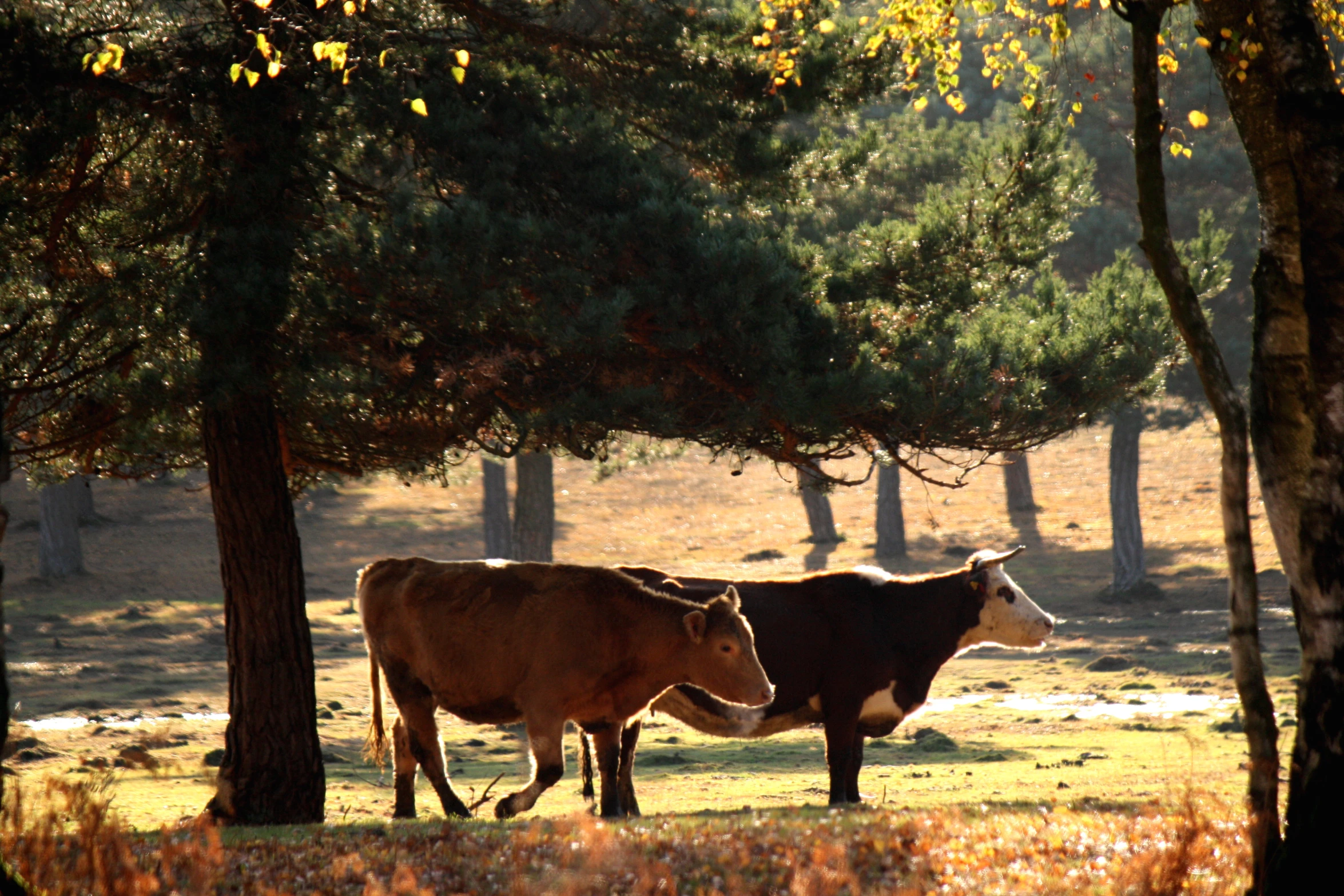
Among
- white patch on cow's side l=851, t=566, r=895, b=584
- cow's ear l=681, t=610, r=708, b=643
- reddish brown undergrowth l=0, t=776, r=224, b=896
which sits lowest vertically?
reddish brown undergrowth l=0, t=776, r=224, b=896

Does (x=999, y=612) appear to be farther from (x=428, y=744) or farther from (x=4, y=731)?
(x=4, y=731)

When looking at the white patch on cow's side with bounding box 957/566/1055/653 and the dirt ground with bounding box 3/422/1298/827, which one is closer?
the white patch on cow's side with bounding box 957/566/1055/653

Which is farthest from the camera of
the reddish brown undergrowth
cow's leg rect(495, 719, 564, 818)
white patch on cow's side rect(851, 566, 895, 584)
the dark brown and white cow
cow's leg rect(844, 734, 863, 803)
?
white patch on cow's side rect(851, 566, 895, 584)

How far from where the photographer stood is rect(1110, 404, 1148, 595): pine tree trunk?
30078mm

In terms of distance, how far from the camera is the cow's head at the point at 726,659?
10070 millimetres

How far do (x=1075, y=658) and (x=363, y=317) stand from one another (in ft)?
56.5

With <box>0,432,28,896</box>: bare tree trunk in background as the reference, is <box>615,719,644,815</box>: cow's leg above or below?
below

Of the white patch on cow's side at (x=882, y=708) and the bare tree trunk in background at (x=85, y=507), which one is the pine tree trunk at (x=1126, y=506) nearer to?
the white patch on cow's side at (x=882, y=708)

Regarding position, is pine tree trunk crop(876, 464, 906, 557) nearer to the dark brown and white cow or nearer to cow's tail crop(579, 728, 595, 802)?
the dark brown and white cow

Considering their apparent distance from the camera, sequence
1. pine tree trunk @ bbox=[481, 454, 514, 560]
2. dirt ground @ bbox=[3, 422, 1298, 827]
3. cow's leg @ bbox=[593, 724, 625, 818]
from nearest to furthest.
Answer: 1. cow's leg @ bbox=[593, 724, 625, 818]
2. dirt ground @ bbox=[3, 422, 1298, 827]
3. pine tree trunk @ bbox=[481, 454, 514, 560]

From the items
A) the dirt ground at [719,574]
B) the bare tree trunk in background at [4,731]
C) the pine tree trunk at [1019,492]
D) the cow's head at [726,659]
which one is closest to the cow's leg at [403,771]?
the dirt ground at [719,574]

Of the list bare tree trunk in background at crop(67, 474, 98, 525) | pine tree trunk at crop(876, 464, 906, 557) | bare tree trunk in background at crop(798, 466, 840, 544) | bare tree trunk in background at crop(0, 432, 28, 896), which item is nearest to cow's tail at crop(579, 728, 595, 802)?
bare tree trunk in background at crop(0, 432, 28, 896)

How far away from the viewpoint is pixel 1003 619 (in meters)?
12.1

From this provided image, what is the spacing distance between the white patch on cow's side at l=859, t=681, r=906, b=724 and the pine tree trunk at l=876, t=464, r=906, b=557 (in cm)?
2263
